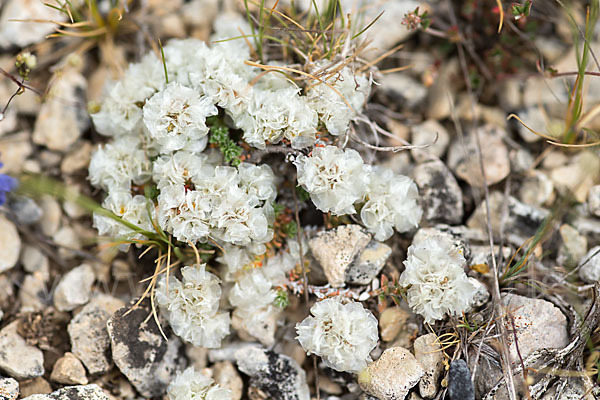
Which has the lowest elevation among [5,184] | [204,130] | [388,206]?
[388,206]

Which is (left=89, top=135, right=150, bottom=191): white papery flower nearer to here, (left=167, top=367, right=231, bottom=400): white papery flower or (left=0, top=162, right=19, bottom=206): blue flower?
(left=0, top=162, right=19, bottom=206): blue flower

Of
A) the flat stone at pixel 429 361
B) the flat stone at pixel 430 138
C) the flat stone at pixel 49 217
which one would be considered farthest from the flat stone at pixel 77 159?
the flat stone at pixel 429 361

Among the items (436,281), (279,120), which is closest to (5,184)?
(279,120)

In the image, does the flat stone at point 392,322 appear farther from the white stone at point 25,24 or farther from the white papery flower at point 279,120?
the white stone at point 25,24

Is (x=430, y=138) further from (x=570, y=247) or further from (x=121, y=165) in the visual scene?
(x=121, y=165)

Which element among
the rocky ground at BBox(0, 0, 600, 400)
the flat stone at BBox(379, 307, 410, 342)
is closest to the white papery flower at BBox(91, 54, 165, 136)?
the rocky ground at BBox(0, 0, 600, 400)

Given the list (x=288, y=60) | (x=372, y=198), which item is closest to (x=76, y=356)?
(x=372, y=198)
